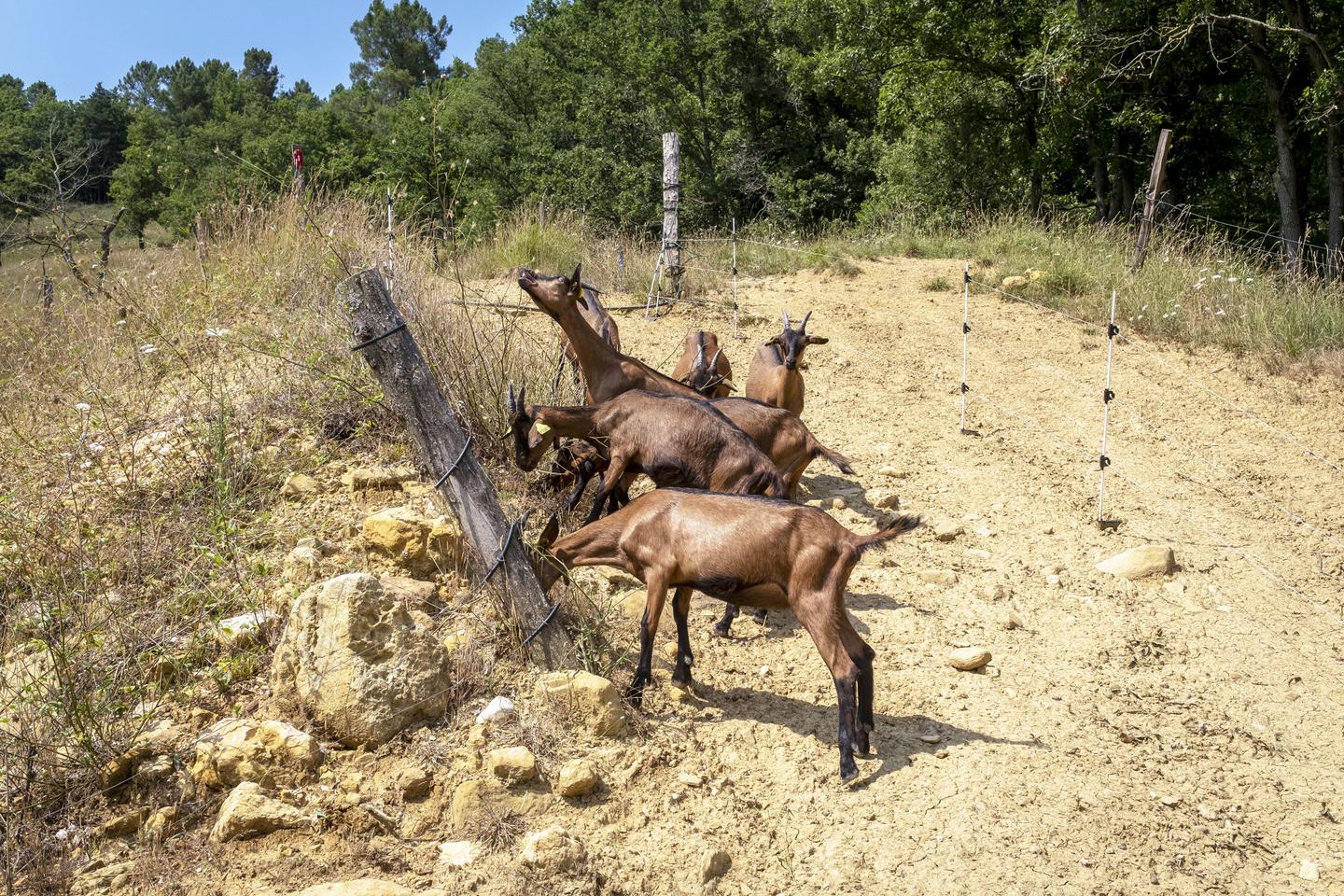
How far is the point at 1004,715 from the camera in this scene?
578 cm

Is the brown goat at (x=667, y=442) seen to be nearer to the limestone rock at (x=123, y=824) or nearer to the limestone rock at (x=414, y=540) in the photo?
the limestone rock at (x=414, y=540)

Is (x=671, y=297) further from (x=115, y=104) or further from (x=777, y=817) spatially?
(x=115, y=104)

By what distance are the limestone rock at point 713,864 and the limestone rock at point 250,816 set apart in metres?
1.69

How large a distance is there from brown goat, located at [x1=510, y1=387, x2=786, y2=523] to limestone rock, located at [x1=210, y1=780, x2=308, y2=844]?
2.80 meters

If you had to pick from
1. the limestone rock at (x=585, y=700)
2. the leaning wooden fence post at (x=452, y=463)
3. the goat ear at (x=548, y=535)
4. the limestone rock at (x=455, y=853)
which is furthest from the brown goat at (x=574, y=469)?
the limestone rock at (x=455, y=853)

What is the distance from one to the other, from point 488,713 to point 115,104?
2591 inches

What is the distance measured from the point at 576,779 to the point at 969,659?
8.96 feet

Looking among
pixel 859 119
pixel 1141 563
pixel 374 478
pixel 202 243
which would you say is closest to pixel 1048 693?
pixel 1141 563

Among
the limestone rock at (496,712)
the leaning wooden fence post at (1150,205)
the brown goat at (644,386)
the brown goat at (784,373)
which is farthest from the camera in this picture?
the leaning wooden fence post at (1150,205)

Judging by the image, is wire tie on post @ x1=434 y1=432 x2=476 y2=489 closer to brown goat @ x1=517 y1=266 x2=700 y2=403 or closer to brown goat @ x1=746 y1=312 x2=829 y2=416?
brown goat @ x1=517 y1=266 x2=700 y2=403

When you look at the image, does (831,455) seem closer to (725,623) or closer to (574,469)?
(725,623)

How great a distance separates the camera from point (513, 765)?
4645 mm

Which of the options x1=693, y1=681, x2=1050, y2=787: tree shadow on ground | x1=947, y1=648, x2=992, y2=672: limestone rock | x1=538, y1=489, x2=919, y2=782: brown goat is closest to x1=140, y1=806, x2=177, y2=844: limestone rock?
x1=538, y1=489, x2=919, y2=782: brown goat

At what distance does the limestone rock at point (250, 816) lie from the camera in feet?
13.7
